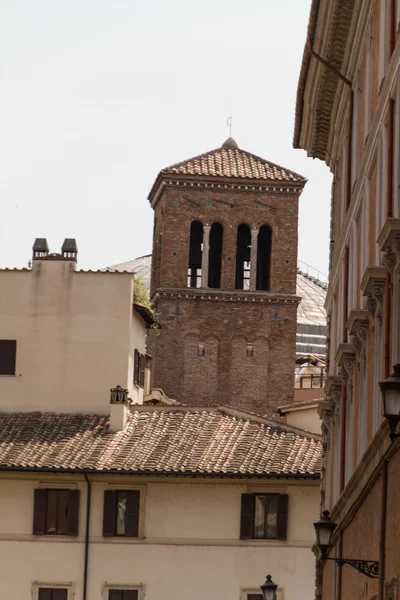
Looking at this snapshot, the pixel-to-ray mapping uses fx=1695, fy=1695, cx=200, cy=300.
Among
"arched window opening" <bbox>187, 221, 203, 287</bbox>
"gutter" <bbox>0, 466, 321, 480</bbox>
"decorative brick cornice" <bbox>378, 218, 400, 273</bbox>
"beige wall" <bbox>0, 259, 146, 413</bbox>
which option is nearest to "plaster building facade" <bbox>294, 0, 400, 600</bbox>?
"decorative brick cornice" <bbox>378, 218, 400, 273</bbox>

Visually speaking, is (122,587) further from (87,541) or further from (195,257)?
(195,257)

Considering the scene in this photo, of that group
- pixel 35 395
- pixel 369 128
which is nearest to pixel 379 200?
pixel 369 128

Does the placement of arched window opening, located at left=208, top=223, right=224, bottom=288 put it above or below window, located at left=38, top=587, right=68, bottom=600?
above

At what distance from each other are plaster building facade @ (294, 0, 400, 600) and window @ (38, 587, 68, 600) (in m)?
13.1

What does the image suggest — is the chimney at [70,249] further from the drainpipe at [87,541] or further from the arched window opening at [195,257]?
the arched window opening at [195,257]

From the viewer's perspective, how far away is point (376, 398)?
16703 millimetres

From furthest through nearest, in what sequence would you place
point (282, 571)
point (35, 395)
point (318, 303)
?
point (318, 303)
point (35, 395)
point (282, 571)

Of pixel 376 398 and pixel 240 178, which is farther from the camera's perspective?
pixel 240 178

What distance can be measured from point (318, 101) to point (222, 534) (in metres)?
15.3

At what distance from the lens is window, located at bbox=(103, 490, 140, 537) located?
38062 mm

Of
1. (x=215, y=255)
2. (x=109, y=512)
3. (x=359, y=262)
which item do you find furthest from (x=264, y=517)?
(x=215, y=255)

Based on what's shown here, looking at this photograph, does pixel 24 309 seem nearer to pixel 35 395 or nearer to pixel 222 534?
pixel 35 395

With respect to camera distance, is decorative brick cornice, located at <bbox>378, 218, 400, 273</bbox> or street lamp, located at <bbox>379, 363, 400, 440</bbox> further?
decorative brick cornice, located at <bbox>378, 218, 400, 273</bbox>

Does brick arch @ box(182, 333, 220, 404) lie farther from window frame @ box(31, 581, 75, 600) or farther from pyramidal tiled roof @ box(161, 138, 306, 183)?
window frame @ box(31, 581, 75, 600)
